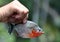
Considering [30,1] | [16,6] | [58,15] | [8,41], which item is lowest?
[58,15]

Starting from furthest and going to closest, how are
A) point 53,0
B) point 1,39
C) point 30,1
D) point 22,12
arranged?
1. point 53,0
2. point 1,39
3. point 30,1
4. point 22,12

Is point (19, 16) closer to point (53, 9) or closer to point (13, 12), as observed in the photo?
point (13, 12)

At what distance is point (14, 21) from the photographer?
1.40m

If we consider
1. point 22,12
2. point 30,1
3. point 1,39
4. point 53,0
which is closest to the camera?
point 22,12

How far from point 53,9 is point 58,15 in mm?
205

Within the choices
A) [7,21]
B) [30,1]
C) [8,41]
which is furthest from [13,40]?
[7,21]

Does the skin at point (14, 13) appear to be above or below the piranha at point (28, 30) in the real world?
above

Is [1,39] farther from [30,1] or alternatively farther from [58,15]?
[58,15]

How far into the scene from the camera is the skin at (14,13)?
1.37 meters

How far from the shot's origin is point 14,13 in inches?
54.6

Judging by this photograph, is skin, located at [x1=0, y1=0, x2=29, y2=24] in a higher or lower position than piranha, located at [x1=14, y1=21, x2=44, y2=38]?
higher

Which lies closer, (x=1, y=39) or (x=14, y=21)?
(x=14, y=21)

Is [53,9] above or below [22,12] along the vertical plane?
below

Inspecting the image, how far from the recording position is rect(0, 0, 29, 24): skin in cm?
137
